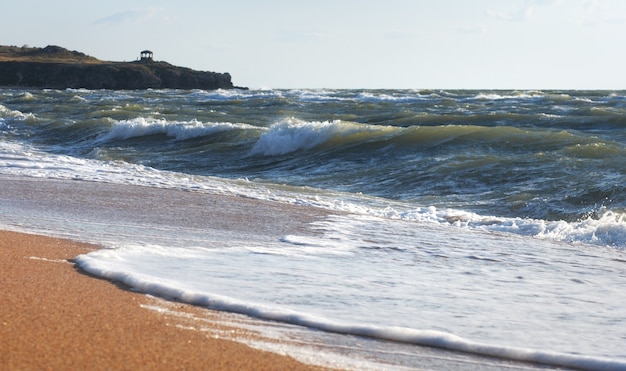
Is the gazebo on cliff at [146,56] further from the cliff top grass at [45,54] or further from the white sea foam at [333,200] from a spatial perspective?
the white sea foam at [333,200]

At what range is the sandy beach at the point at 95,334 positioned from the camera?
9.94ft

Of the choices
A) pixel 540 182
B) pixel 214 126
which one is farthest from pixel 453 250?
pixel 214 126

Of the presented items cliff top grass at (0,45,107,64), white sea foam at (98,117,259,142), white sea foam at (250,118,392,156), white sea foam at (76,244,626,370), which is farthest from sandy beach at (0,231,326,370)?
cliff top grass at (0,45,107,64)

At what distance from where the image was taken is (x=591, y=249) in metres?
7.05

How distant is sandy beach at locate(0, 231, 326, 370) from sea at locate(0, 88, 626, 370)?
0.25m

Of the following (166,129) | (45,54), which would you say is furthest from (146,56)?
(166,129)

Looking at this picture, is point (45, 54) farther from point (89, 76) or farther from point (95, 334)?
point (95, 334)

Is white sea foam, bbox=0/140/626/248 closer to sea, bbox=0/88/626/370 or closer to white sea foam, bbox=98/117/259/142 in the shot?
→ sea, bbox=0/88/626/370

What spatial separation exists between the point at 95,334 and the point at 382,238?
3.88 m

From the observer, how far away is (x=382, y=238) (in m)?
6.94

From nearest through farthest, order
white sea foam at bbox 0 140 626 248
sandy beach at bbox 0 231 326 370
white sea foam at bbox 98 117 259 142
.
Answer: sandy beach at bbox 0 231 326 370 < white sea foam at bbox 0 140 626 248 < white sea foam at bbox 98 117 259 142

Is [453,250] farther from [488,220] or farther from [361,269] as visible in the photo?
[488,220]

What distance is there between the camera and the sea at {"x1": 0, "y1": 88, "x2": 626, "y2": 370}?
151 inches

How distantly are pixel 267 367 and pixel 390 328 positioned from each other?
84 centimetres
